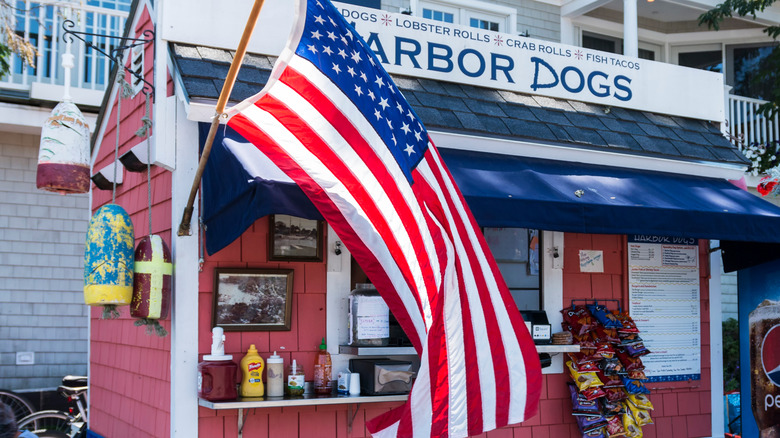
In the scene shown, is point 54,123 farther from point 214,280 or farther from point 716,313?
point 716,313

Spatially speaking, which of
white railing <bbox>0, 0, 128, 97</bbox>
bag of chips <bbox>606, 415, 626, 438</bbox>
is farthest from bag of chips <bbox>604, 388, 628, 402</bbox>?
white railing <bbox>0, 0, 128, 97</bbox>

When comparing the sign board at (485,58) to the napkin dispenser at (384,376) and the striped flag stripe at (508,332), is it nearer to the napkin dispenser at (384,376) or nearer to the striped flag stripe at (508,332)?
the striped flag stripe at (508,332)

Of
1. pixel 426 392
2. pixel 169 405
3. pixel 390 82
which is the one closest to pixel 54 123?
pixel 169 405

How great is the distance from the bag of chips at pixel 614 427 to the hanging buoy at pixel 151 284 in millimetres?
3401

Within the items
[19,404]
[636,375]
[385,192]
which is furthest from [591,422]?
[19,404]

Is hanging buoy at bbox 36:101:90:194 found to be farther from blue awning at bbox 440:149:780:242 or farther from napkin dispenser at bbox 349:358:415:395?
blue awning at bbox 440:149:780:242

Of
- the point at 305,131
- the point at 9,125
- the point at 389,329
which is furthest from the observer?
the point at 9,125

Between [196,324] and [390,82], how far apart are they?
6.70 feet

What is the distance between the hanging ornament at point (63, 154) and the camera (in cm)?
519

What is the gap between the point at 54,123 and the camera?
524cm

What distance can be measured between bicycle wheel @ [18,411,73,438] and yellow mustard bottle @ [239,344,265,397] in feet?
14.8

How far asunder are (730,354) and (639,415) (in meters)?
7.05

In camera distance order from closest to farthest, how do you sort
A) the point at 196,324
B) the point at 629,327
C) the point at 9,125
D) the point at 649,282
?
the point at 196,324 < the point at 629,327 < the point at 649,282 < the point at 9,125

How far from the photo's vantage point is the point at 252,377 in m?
4.98
